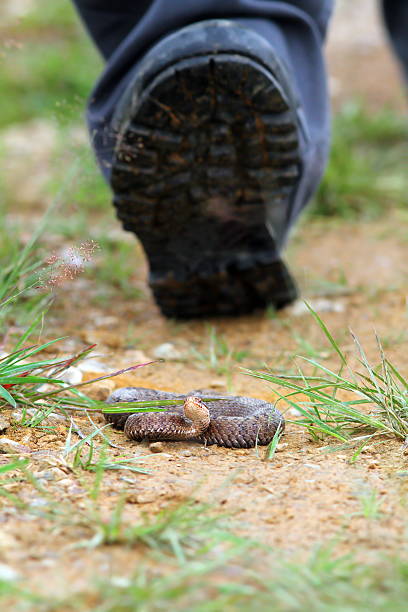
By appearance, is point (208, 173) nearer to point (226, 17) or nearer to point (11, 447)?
point (226, 17)

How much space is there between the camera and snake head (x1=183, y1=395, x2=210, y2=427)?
1.86 meters

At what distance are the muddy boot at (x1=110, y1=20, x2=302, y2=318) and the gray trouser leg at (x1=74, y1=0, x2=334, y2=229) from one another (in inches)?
4.9

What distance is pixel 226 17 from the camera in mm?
2428

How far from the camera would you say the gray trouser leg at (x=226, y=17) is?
7.92 ft

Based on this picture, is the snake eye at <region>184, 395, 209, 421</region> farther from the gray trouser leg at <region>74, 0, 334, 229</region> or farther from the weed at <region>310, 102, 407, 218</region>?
the weed at <region>310, 102, 407, 218</region>

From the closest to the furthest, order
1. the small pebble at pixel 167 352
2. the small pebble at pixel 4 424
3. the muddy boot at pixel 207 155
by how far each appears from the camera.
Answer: the small pebble at pixel 4 424, the muddy boot at pixel 207 155, the small pebble at pixel 167 352

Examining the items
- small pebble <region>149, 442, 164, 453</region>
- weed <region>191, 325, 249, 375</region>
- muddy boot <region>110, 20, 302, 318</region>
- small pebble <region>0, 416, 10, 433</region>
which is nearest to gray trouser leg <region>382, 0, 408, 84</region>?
muddy boot <region>110, 20, 302, 318</region>

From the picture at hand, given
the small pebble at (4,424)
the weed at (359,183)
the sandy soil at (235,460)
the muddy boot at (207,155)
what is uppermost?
the muddy boot at (207,155)

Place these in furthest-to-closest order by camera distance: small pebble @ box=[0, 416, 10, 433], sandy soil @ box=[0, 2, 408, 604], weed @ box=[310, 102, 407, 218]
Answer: weed @ box=[310, 102, 407, 218], small pebble @ box=[0, 416, 10, 433], sandy soil @ box=[0, 2, 408, 604]

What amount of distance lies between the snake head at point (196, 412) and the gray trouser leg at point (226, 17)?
35.6 inches

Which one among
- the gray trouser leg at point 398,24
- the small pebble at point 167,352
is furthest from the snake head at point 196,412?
the gray trouser leg at point 398,24

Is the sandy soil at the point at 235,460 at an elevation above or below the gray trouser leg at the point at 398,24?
below

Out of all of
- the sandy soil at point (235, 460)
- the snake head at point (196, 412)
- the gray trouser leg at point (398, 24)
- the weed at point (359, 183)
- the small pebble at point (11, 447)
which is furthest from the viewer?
the gray trouser leg at point (398, 24)

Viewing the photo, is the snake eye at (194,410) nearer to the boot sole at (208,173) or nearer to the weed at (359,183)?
the boot sole at (208,173)
